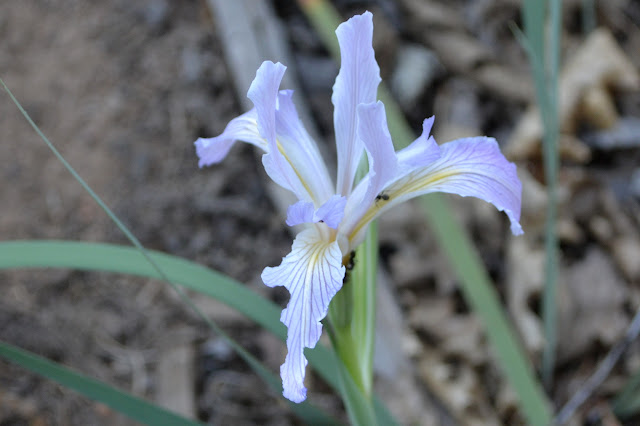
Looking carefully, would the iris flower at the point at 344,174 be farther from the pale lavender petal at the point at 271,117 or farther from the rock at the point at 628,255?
the rock at the point at 628,255

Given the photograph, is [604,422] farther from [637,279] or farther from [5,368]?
[5,368]

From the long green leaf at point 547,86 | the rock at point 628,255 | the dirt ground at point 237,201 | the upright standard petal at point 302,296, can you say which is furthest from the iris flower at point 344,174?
the rock at point 628,255

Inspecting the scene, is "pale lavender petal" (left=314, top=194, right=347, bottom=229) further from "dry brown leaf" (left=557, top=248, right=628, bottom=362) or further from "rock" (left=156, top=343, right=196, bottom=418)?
"dry brown leaf" (left=557, top=248, right=628, bottom=362)

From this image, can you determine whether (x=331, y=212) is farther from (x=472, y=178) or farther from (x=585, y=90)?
(x=585, y=90)

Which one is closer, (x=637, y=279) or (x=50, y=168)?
(x=637, y=279)

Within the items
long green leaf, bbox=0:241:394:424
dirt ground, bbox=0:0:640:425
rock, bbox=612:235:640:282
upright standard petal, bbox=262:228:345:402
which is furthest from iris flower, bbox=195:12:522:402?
rock, bbox=612:235:640:282

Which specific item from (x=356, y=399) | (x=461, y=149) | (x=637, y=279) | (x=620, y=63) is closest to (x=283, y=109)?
(x=461, y=149)
